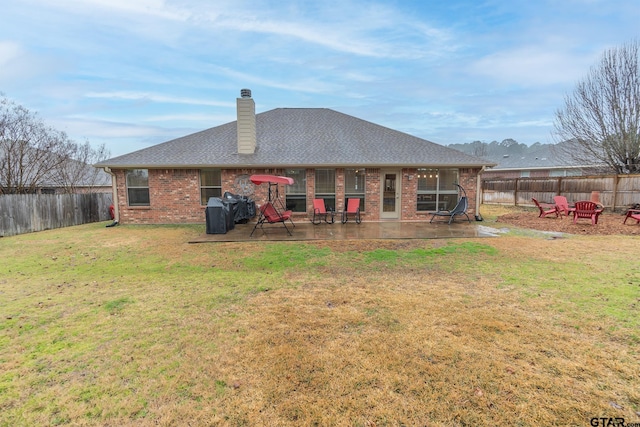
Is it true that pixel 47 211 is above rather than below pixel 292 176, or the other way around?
below

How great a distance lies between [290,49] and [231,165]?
9.91 m

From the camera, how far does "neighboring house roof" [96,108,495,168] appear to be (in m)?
11.2

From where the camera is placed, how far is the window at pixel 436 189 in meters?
12.0

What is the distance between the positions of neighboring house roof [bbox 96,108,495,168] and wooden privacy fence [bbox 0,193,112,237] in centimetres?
283

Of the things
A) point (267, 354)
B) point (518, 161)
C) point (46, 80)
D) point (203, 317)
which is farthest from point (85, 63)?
point (518, 161)

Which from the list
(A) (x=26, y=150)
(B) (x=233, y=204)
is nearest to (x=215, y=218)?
(B) (x=233, y=204)

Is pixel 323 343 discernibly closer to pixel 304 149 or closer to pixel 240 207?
pixel 240 207

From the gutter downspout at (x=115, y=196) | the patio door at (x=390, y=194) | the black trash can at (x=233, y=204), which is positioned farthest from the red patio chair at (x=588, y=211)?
the gutter downspout at (x=115, y=196)

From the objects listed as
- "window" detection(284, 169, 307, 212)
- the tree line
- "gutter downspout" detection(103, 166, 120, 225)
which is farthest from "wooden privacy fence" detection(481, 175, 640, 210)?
the tree line

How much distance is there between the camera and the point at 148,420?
6.64 feet

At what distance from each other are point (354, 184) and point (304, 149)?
2.54 m

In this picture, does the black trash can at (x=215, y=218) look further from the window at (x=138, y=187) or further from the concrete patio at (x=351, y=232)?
the window at (x=138, y=187)

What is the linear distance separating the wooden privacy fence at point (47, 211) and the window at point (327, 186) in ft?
34.2

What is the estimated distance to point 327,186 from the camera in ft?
38.7
